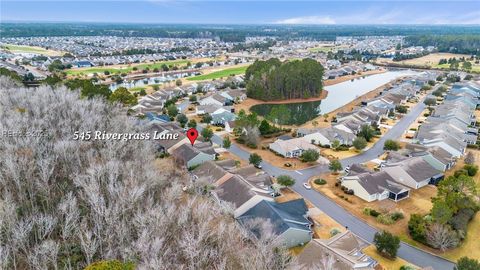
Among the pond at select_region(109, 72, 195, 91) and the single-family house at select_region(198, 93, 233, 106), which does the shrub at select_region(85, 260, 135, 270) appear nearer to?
the single-family house at select_region(198, 93, 233, 106)

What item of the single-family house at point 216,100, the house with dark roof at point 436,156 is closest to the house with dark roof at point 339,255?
the house with dark roof at point 436,156

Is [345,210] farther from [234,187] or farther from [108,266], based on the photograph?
[108,266]

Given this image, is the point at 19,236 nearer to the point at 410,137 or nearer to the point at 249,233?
the point at 249,233

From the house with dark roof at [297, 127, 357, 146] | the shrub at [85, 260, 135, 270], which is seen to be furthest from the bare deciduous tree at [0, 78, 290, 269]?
the house with dark roof at [297, 127, 357, 146]

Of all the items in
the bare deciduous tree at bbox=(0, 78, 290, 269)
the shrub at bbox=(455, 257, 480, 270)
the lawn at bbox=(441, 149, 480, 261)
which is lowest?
the lawn at bbox=(441, 149, 480, 261)

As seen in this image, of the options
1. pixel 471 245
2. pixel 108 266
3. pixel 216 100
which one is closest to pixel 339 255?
pixel 471 245

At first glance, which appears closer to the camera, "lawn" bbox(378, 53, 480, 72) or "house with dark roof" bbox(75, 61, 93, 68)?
"house with dark roof" bbox(75, 61, 93, 68)
